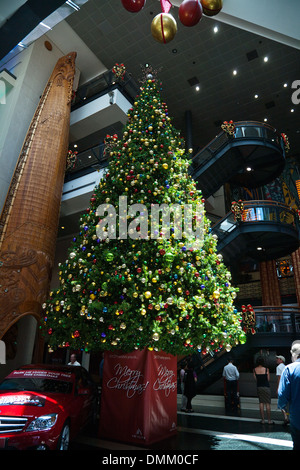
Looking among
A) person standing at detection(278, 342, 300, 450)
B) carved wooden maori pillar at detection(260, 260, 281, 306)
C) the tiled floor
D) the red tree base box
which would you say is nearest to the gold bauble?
person standing at detection(278, 342, 300, 450)

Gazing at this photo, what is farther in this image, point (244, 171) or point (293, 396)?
point (244, 171)

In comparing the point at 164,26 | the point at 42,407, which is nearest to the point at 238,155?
the point at 164,26

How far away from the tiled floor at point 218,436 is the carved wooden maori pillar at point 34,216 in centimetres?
473

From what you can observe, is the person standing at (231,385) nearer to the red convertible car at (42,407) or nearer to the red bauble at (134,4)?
the red convertible car at (42,407)

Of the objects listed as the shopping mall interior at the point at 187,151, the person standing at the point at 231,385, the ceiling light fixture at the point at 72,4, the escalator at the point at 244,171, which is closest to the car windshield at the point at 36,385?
the shopping mall interior at the point at 187,151

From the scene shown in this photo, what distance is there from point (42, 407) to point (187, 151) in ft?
38.2

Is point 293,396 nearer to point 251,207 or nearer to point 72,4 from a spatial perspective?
point 72,4

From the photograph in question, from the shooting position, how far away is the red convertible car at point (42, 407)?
3.53m

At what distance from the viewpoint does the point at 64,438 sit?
13.3ft

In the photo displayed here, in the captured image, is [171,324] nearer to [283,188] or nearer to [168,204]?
[168,204]

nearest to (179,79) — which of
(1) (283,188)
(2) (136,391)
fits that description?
(1) (283,188)

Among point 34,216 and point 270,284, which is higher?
point 270,284

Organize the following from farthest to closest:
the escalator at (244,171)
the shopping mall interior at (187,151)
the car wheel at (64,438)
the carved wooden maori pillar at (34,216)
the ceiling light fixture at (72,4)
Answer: the escalator at (244,171) → the shopping mall interior at (187,151) → the carved wooden maori pillar at (34,216) → the car wheel at (64,438) → the ceiling light fixture at (72,4)

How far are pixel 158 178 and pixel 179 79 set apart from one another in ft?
38.0
